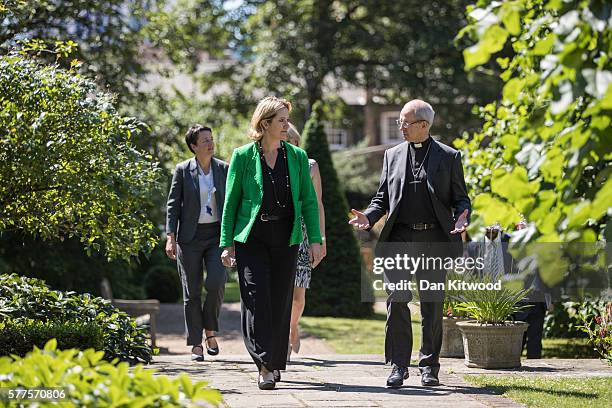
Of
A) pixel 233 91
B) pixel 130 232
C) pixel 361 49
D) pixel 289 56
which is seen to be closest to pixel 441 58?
pixel 361 49

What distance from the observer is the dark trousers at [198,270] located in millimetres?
8938

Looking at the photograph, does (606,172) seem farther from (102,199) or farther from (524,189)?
(102,199)

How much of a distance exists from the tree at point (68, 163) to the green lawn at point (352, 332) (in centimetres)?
452

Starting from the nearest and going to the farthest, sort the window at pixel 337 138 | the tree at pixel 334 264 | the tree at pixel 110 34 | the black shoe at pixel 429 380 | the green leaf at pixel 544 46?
the green leaf at pixel 544 46
the black shoe at pixel 429 380
the tree at pixel 110 34
the tree at pixel 334 264
the window at pixel 337 138

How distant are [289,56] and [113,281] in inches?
610

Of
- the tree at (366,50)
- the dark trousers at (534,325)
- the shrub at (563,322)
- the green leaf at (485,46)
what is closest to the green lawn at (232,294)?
the tree at (366,50)

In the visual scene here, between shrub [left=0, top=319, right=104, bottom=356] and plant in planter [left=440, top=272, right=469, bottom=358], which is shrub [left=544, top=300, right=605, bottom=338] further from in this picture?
shrub [left=0, top=319, right=104, bottom=356]

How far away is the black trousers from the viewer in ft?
21.9

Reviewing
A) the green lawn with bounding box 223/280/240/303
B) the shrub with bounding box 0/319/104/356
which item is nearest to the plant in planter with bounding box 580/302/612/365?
the shrub with bounding box 0/319/104/356

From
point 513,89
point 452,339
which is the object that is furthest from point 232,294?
point 513,89

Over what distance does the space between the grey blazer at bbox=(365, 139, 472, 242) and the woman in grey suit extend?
2216mm

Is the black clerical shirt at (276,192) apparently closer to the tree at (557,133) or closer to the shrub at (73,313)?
the shrub at (73,313)

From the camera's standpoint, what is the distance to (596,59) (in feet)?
11.2

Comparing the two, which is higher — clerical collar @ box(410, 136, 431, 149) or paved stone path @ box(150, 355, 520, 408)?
clerical collar @ box(410, 136, 431, 149)
